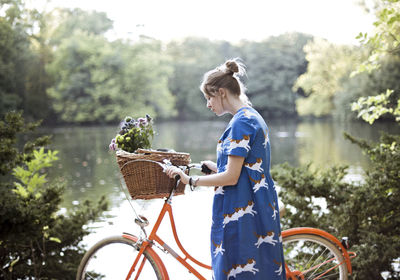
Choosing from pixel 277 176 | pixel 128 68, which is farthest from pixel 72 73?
pixel 277 176

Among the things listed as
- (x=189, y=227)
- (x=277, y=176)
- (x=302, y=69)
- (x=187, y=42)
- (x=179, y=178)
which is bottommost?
(x=189, y=227)

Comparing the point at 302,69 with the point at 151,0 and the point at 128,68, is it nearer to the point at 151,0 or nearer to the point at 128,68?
the point at 128,68

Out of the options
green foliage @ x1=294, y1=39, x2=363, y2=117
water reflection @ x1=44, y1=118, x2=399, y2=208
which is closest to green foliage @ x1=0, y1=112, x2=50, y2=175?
water reflection @ x1=44, y1=118, x2=399, y2=208

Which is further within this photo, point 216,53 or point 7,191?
point 216,53

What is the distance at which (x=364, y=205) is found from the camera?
3.28 metres

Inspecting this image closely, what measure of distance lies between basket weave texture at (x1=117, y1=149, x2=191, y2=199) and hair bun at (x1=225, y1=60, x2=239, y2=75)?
0.43 m

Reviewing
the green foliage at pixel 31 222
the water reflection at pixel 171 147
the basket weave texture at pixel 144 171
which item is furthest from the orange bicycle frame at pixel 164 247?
the water reflection at pixel 171 147

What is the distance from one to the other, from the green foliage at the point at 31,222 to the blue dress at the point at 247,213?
48.1 inches

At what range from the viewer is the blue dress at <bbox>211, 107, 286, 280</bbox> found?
1858 millimetres

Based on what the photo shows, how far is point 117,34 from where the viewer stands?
37719 millimetres

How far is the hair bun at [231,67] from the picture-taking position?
1899mm

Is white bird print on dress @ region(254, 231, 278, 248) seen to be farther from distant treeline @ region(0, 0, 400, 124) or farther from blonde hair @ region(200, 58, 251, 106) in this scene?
distant treeline @ region(0, 0, 400, 124)

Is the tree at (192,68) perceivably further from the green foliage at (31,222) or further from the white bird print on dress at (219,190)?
the white bird print on dress at (219,190)

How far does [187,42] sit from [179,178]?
130 feet
